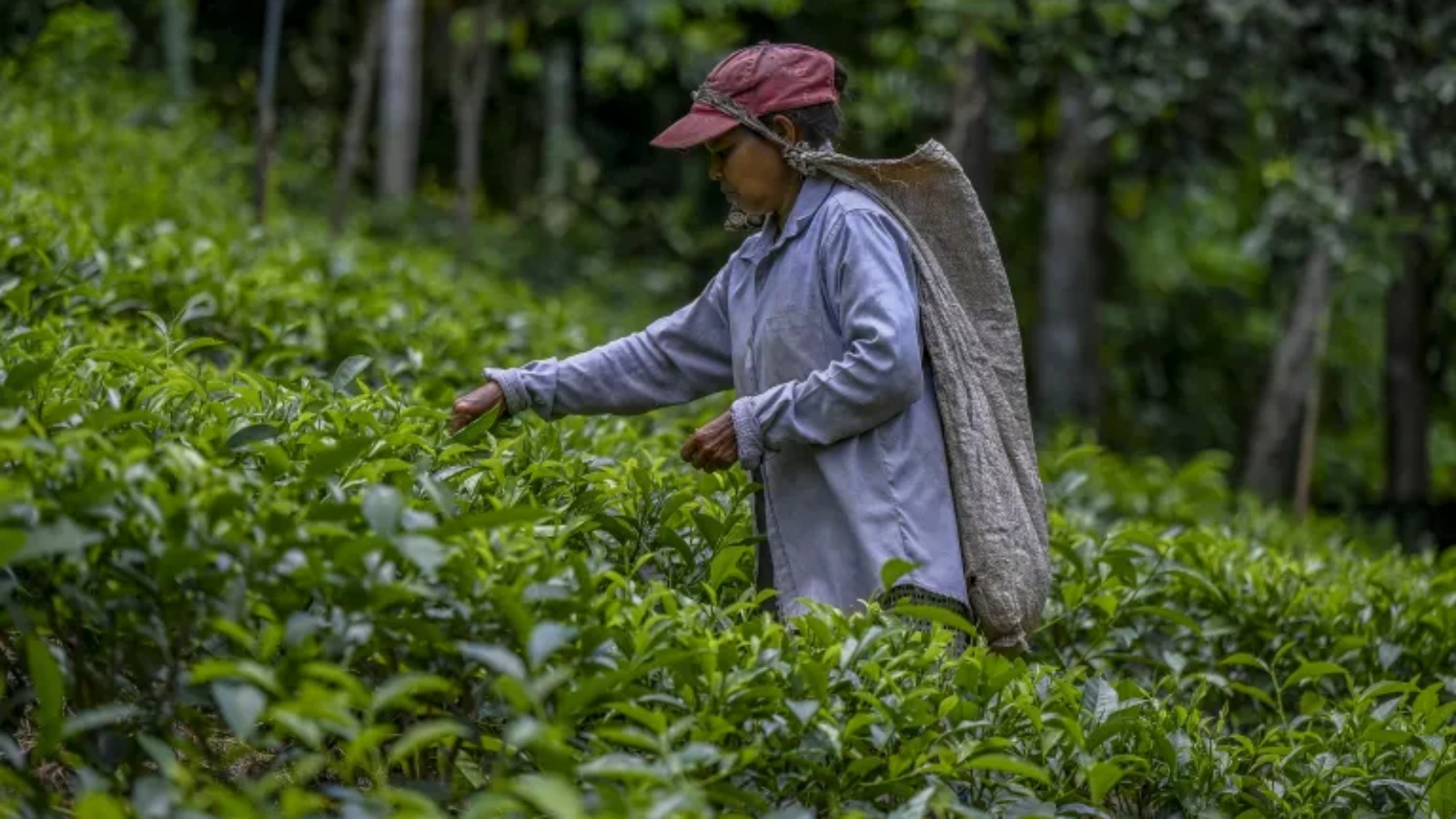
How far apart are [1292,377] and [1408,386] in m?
0.77

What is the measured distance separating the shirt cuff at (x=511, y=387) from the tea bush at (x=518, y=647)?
8cm

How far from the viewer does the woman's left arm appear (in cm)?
379

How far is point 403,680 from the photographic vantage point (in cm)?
262

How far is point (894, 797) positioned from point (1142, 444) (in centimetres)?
1466

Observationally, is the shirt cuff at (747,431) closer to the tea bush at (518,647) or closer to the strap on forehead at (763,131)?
the tea bush at (518,647)

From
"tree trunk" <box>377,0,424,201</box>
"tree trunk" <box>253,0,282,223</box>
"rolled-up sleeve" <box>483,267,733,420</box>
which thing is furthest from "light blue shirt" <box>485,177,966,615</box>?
"tree trunk" <box>377,0,424,201</box>

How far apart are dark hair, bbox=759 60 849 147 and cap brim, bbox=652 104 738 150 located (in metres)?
0.08

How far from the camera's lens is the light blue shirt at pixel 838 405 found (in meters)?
3.82

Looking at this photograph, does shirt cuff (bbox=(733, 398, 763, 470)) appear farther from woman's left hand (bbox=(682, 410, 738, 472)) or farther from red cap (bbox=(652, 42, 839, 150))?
red cap (bbox=(652, 42, 839, 150))

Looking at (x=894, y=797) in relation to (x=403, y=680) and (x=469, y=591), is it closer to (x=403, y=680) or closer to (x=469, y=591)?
(x=469, y=591)

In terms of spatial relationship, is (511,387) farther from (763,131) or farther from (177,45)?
(177,45)

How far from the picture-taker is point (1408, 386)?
11.7 metres

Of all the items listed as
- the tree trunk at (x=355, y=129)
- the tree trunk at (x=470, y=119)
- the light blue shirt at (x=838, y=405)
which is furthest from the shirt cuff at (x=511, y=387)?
the tree trunk at (x=470, y=119)

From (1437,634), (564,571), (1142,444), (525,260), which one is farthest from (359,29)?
(564,571)
